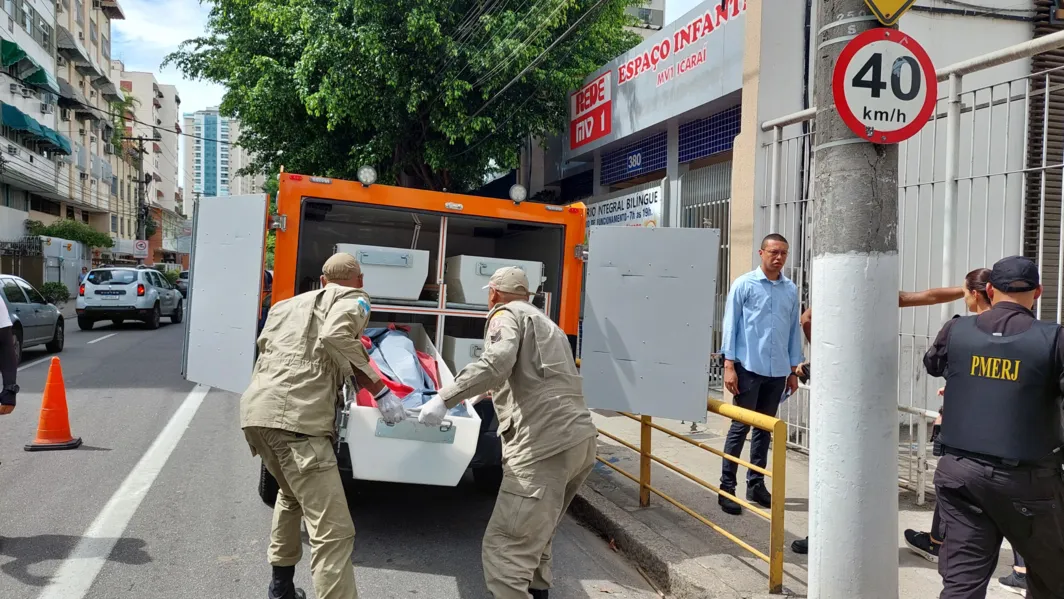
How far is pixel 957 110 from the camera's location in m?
5.01

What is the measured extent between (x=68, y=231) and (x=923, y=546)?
4319cm

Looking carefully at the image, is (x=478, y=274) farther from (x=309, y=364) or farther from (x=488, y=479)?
(x=309, y=364)

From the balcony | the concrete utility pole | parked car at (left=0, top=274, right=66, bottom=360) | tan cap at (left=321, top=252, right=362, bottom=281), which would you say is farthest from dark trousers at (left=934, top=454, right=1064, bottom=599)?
the balcony

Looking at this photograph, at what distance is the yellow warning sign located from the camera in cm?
308

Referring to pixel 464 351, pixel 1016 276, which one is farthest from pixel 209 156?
pixel 1016 276

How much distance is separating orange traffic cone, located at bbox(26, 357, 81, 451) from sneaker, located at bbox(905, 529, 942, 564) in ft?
21.5

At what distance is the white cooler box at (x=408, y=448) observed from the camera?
12.7 feet

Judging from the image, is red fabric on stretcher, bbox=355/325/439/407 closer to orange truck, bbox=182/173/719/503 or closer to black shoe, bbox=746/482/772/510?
orange truck, bbox=182/173/719/503

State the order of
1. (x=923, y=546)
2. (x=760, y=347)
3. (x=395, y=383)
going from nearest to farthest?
(x=923, y=546) → (x=395, y=383) → (x=760, y=347)

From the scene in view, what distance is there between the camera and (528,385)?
3453 mm

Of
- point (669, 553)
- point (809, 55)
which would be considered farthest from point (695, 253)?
point (809, 55)

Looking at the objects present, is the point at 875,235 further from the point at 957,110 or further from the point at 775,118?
the point at 775,118

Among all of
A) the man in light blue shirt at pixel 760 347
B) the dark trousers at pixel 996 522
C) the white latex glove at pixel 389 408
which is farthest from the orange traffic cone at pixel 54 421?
the dark trousers at pixel 996 522

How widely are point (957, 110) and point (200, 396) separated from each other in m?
8.66
